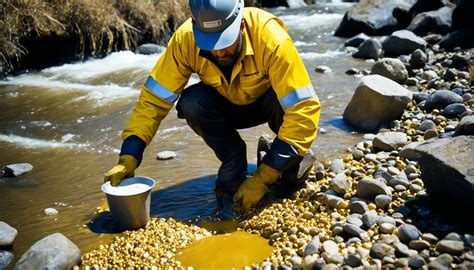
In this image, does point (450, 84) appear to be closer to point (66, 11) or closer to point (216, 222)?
point (216, 222)

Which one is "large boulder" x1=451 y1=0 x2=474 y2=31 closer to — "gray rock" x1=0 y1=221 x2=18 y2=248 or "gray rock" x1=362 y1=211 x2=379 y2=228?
"gray rock" x1=362 y1=211 x2=379 y2=228

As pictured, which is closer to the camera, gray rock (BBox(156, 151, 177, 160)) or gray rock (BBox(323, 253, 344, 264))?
gray rock (BBox(323, 253, 344, 264))

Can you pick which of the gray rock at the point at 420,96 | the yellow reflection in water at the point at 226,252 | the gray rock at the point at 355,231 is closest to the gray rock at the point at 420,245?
the gray rock at the point at 355,231

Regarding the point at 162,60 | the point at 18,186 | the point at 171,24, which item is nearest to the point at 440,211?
the point at 162,60

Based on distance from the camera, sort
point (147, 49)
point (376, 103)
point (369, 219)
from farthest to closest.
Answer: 1. point (147, 49)
2. point (376, 103)
3. point (369, 219)

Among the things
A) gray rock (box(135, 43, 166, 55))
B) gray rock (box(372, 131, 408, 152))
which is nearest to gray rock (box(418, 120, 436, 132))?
gray rock (box(372, 131, 408, 152))

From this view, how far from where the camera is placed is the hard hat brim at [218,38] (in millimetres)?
2885

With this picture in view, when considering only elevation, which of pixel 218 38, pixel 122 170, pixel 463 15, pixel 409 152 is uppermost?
pixel 218 38

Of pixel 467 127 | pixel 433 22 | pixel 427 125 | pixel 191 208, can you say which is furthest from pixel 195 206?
pixel 433 22

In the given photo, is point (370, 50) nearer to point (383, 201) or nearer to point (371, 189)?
point (371, 189)

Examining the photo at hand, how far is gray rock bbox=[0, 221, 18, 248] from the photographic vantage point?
116 inches

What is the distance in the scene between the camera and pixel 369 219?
2.75 m

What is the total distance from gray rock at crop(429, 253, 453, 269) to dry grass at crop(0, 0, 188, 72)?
637 centimetres

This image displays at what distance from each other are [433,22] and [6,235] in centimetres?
802
